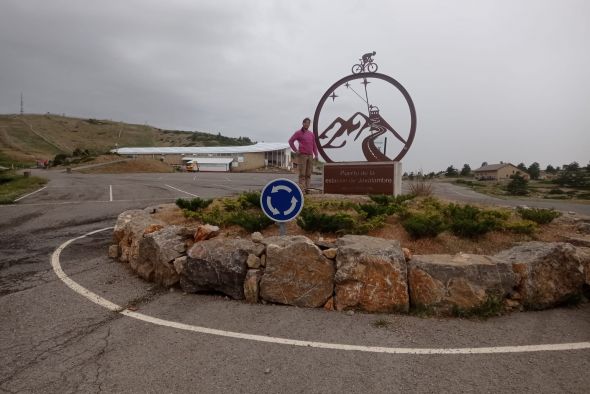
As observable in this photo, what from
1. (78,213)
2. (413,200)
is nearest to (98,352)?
(413,200)

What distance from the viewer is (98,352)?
3561 mm

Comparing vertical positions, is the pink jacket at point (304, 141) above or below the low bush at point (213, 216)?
above

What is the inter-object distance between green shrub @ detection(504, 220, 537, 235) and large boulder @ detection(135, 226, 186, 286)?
5.46m

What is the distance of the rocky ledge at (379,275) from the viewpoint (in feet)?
14.6

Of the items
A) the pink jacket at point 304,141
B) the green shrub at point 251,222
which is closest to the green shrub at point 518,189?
the pink jacket at point 304,141

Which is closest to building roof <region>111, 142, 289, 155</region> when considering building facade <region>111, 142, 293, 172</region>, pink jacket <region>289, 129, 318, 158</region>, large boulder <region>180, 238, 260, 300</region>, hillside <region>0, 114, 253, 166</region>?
building facade <region>111, 142, 293, 172</region>

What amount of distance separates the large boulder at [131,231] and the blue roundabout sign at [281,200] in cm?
205

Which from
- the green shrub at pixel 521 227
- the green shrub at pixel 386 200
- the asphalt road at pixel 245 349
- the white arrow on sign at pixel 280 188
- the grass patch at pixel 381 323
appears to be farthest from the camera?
the green shrub at pixel 386 200

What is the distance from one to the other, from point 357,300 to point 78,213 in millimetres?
11206

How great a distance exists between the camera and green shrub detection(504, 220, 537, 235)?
587 centimetres

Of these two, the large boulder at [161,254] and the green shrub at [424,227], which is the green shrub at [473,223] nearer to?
the green shrub at [424,227]

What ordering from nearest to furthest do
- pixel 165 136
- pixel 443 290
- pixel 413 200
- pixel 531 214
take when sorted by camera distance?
pixel 443 290
pixel 531 214
pixel 413 200
pixel 165 136

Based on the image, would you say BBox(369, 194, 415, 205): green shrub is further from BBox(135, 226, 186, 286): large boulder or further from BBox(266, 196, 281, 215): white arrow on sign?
A: BBox(135, 226, 186, 286): large boulder

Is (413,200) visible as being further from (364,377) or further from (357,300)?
(364,377)
